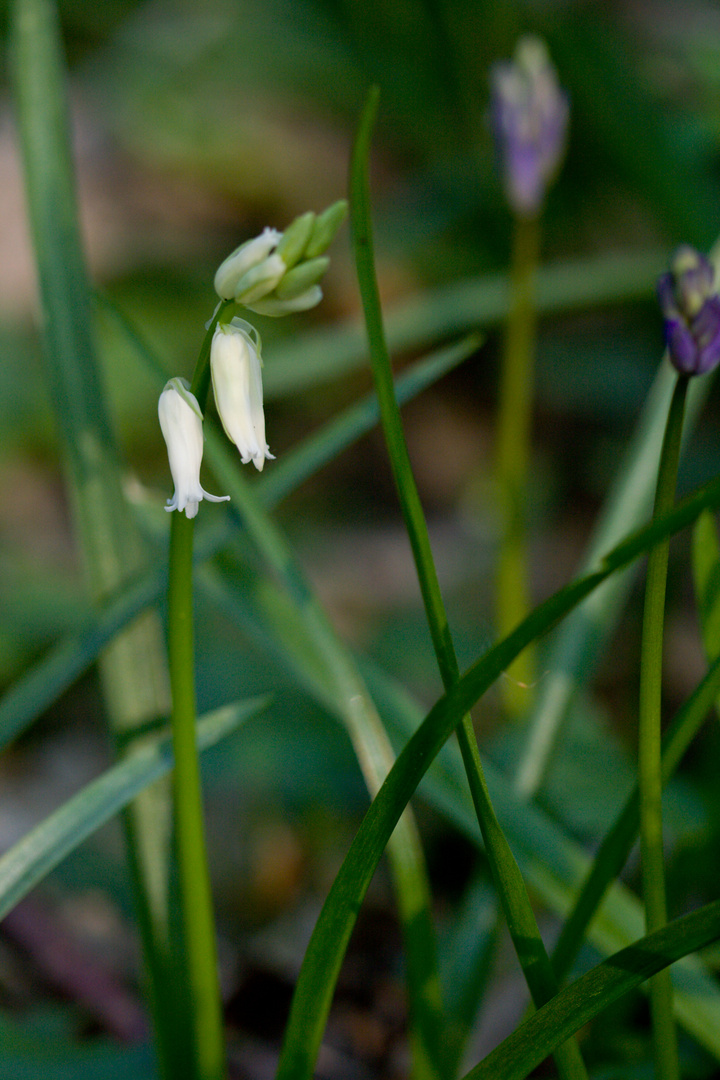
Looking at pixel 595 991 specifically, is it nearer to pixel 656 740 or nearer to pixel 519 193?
pixel 656 740

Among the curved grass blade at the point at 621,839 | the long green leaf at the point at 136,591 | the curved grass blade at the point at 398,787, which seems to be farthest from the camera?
the long green leaf at the point at 136,591

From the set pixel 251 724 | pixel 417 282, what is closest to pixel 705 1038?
pixel 251 724

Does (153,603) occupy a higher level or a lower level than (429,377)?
lower

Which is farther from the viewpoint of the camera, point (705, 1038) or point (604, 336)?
point (604, 336)

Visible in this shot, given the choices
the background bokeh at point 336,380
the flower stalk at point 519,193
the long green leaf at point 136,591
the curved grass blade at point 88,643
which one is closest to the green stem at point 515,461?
the flower stalk at point 519,193

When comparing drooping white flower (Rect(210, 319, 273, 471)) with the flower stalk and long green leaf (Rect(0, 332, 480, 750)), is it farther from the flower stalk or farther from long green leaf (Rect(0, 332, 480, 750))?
the flower stalk

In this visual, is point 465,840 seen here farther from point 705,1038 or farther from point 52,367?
point 52,367

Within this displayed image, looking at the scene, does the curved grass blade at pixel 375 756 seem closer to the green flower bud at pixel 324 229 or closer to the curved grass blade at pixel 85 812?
the curved grass blade at pixel 85 812
